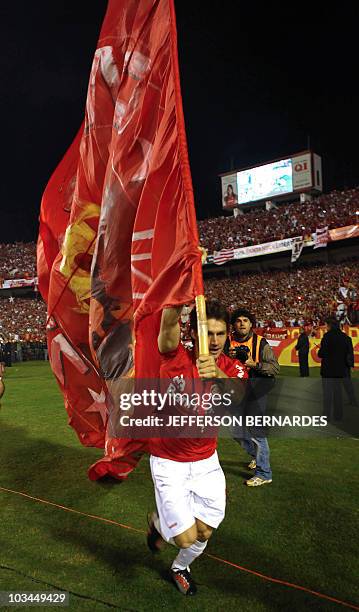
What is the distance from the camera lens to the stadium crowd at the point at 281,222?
126 ft

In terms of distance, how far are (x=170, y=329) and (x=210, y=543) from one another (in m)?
2.39

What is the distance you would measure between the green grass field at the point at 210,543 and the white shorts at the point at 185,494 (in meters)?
0.62

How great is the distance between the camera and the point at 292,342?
1927 centimetres

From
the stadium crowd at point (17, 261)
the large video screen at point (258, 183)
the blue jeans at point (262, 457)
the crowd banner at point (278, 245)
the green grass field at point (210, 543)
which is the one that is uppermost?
the large video screen at point (258, 183)

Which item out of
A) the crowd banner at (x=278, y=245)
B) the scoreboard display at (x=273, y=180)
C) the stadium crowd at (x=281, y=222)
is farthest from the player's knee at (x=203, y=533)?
the scoreboard display at (x=273, y=180)

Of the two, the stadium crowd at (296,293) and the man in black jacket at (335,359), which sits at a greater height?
the stadium crowd at (296,293)

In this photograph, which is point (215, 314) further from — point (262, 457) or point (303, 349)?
point (303, 349)

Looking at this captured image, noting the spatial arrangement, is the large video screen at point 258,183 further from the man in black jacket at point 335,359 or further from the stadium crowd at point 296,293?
the man in black jacket at point 335,359

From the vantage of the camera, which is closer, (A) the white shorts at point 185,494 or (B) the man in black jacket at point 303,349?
(A) the white shorts at point 185,494

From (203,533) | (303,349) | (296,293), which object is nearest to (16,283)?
(296,293)

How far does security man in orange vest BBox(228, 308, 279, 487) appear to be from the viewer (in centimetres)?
580

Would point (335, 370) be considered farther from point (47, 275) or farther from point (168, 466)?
point (168, 466)

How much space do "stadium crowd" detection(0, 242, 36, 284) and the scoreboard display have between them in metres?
22.5

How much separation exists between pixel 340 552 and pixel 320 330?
52.0 ft
